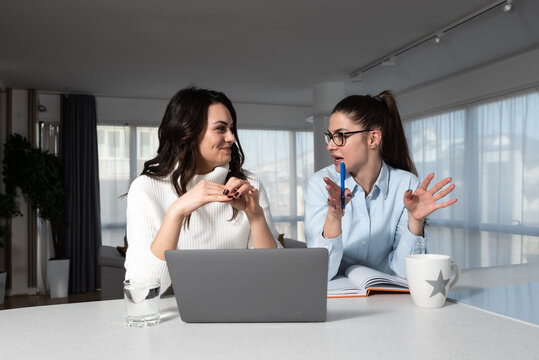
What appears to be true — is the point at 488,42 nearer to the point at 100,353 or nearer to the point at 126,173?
the point at 100,353

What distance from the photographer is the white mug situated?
111 cm

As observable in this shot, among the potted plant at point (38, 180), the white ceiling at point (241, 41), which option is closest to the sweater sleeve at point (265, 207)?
the white ceiling at point (241, 41)

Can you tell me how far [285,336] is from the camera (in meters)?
0.92

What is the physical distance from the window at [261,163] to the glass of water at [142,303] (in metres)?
6.16

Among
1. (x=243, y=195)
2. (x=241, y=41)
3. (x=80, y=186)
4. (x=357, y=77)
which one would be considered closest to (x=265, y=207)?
(x=243, y=195)

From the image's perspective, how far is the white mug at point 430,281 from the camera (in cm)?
111

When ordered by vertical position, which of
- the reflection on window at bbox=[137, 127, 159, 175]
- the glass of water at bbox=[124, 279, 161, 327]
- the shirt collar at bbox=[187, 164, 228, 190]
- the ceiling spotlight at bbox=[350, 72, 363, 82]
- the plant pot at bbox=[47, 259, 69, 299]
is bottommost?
the plant pot at bbox=[47, 259, 69, 299]

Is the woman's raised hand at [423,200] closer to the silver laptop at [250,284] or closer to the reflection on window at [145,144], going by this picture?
the silver laptop at [250,284]


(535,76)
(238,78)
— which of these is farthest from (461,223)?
(238,78)

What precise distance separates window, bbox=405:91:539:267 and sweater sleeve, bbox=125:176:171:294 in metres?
3.91

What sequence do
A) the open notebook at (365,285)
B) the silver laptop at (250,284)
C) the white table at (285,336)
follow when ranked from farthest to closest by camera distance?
the open notebook at (365,285), the silver laptop at (250,284), the white table at (285,336)

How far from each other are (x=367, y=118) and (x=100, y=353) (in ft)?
4.60

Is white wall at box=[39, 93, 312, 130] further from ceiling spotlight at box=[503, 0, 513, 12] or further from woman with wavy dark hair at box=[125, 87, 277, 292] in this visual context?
woman with wavy dark hair at box=[125, 87, 277, 292]

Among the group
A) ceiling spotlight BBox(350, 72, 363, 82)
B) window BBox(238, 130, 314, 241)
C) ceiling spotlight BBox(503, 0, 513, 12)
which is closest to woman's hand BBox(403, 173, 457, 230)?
ceiling spotlight BBox(503, 0, 513, 12)
